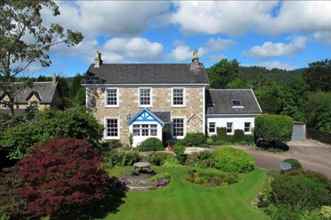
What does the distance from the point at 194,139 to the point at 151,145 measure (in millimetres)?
4838

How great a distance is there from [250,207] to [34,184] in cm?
941

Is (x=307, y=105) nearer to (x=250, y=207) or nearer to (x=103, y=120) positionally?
(x=103, y=120)

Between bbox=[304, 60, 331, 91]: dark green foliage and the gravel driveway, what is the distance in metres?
25.4

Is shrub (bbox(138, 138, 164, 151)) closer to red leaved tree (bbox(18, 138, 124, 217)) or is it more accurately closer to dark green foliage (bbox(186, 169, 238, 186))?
dark green foliage (bbox(186, 169, 238, 186))

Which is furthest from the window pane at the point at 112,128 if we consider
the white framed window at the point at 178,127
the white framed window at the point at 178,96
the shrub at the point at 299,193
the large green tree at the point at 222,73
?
the large green tree at the point at 222,73

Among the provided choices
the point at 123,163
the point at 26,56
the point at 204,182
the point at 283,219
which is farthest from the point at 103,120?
the point at 283,219

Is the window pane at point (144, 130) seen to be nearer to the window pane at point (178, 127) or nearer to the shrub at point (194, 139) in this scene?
the window pane at point (178, 127)

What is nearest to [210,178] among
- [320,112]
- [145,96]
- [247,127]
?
[145,96]

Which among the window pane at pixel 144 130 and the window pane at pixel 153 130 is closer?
the window pane at pixel 153 130

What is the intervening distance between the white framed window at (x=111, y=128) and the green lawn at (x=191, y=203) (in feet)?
60.3

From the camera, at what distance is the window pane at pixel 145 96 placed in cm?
4006

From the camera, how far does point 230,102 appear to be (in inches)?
1731

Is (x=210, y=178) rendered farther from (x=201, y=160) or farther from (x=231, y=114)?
(x=231, y=114)

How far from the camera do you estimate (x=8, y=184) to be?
16297 millimetres
